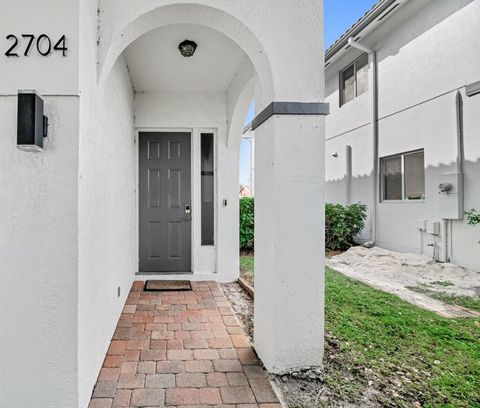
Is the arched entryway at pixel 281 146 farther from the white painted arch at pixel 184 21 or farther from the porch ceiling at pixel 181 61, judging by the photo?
the porch ceiling at pixel 181 61

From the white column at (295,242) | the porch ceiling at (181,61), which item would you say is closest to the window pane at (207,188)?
the porch ceiling at (181,61)

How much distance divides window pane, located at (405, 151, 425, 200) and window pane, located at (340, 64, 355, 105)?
3.03 metres

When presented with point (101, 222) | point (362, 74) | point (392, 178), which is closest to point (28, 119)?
point (101, 222)

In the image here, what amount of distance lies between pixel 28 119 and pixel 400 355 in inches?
136

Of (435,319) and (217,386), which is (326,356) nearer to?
(217,386)

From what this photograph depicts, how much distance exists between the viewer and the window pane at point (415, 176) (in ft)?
24.6

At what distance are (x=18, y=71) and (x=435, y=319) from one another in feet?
15.2

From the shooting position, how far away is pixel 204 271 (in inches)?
234

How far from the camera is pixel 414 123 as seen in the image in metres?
7.52

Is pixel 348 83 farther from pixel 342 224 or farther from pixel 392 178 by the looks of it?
pixel 342 224

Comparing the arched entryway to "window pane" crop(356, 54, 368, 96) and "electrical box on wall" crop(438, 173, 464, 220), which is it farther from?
"window pane" crop(356, 54, 368, 96)

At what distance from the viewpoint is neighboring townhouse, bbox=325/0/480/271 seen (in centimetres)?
635

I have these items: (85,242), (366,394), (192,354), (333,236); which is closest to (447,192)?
(333,236)

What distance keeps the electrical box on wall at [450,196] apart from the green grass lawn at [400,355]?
2.93 m
